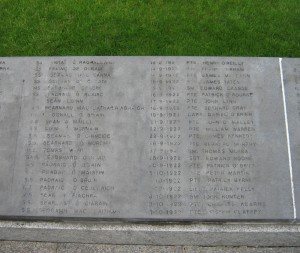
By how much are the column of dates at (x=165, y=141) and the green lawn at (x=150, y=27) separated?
1.16 meters

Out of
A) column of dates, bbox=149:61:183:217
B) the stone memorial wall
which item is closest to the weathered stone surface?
the stone memorial wall

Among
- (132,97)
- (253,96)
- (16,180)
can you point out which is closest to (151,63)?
(132,97)

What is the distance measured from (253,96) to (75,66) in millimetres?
2109

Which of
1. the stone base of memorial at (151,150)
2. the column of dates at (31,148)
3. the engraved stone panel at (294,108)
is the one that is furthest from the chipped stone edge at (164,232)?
the engraved stone panel at (294,108)

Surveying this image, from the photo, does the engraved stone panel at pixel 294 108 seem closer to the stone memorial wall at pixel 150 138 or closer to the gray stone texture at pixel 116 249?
the stone memorial wall at pixel 150 138

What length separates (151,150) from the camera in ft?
15.4

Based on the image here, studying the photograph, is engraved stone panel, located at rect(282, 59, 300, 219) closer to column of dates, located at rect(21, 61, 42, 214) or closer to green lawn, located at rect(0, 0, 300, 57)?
green lawn, located at rect(0, 0, 300, 57)

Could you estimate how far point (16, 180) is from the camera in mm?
4613

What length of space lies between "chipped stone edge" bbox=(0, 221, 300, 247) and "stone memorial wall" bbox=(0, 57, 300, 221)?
158mm

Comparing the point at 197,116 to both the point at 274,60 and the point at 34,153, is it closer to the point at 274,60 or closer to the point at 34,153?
the point at 274,60

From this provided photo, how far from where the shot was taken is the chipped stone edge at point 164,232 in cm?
457

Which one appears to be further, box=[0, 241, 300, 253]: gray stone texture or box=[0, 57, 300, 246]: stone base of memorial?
box=[0, 241, 300, 253]: gray stone texture

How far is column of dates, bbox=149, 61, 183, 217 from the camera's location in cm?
453

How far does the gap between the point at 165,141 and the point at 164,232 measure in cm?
99
